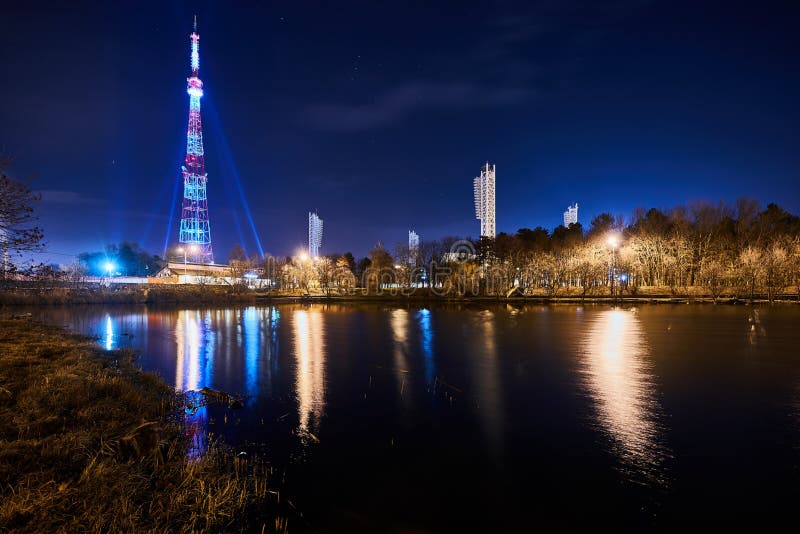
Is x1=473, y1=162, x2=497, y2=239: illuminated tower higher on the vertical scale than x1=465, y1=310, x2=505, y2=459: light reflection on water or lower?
higher

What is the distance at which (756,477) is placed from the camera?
9.41 m

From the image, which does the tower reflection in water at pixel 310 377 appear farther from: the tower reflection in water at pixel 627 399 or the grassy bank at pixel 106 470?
the tower reflection in water at pixel 627 399

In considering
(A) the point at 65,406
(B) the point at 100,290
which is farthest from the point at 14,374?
(B) the point at 100,290

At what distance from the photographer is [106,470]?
737 centimetres

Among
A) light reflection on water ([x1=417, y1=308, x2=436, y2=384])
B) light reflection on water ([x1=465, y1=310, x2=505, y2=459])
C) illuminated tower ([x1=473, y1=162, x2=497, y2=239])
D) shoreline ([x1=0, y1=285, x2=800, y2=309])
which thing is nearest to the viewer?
light reflection on water ([x1=465, y1=310, x2=505, y2=459])

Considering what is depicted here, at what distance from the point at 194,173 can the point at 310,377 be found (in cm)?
10871

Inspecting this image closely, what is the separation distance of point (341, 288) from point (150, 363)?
271 ft

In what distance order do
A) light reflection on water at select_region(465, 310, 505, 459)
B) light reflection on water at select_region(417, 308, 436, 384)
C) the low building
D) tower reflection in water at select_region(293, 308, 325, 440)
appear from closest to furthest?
light reflection on water at select_region(465, 310, 505, 459), tower reflection in water at select_region(293, 308, 325, 440), light reflection on water at select_region(417, 308, 436, 384), the low building

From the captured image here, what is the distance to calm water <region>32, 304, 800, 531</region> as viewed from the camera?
330 inches

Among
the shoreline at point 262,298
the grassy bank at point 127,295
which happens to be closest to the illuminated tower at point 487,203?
the shoreline at point 262,298

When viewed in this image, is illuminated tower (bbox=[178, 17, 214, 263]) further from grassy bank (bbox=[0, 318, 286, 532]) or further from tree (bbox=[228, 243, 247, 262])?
grassy bank (bbox=[0, 318, 286, 532])

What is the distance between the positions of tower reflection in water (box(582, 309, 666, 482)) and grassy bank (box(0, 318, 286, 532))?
29.0ft

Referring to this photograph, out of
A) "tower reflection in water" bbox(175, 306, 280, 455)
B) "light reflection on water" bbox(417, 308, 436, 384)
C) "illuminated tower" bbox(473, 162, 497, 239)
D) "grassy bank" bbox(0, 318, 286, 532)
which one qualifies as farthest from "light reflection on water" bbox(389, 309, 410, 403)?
"illuminated tower" bbox(473, 162, 497, 239)

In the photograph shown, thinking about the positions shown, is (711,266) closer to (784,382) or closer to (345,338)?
(784,382)
